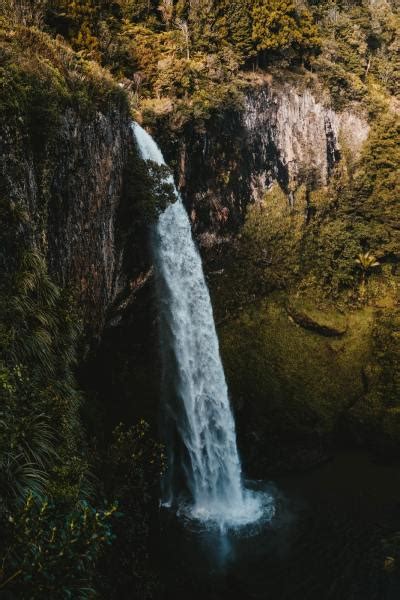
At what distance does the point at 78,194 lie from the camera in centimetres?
1170

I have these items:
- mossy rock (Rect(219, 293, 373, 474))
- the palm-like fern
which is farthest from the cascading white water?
the palm-like fern

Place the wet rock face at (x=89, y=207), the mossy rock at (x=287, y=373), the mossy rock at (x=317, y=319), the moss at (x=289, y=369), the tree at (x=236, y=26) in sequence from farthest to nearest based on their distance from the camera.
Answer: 1. the mossy rock at (x=317, y=319)
2. the tree at (x=236, y=26)
3. the moss at (x=289, y=369)
4. the mossy rock at (x=287, y=373)
5. the wet rock face at (x=89, y=207)

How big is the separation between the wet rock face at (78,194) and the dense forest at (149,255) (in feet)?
0.22

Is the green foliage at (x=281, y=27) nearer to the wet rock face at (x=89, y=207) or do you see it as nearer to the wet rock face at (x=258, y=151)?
the wet rock face at (x=258, y=151)

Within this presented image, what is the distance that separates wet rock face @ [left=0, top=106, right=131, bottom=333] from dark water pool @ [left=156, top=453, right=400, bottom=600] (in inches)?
324

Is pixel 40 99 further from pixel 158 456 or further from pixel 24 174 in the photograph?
pixel 158 456

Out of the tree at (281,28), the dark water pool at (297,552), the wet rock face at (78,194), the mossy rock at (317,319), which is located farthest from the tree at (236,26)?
the dark water pool at (297,552)

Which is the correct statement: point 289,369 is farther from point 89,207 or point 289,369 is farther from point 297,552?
point 89,207

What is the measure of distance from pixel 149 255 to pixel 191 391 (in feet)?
18.7

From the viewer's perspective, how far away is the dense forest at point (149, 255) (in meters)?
6.68

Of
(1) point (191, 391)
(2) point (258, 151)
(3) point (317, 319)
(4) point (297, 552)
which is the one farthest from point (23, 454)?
(2) point (258, 151)

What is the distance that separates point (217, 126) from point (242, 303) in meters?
9.29

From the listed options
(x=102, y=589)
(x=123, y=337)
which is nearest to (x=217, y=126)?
(x=123, y=337)

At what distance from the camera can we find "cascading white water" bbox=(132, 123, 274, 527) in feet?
58.1
